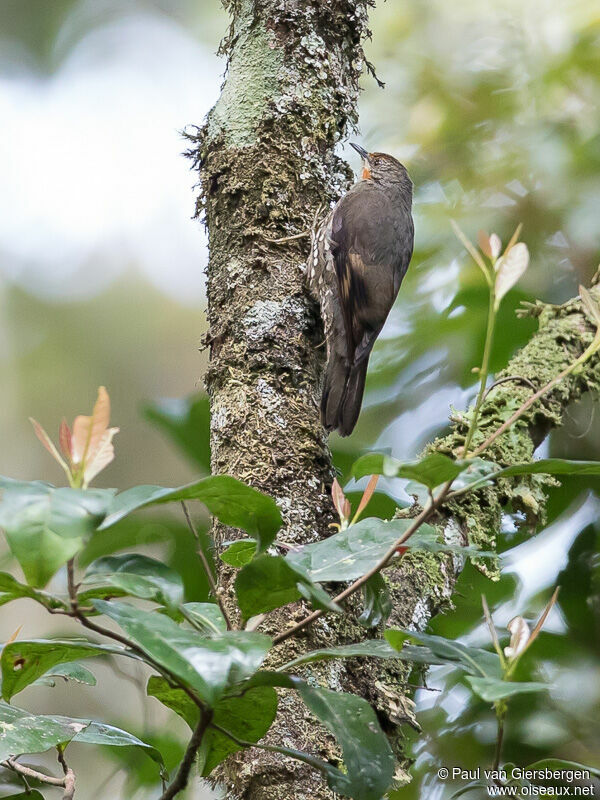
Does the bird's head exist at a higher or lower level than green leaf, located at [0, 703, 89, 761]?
higher

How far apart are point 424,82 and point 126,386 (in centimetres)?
298

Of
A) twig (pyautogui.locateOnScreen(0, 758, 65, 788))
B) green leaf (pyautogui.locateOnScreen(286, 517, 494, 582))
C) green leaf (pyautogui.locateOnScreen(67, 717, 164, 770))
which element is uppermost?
green leaf (pyautogui.locateOnScreen(286, 517, 494, 582))

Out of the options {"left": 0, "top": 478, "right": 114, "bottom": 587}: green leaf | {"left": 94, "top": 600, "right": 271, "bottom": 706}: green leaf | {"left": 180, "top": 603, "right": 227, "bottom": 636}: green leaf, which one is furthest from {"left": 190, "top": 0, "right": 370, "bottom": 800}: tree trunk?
{"left": 0, "top": 478, "right": 114, "bottom": 587}: green leaf

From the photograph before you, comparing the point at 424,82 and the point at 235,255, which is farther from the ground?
the point at 424,82

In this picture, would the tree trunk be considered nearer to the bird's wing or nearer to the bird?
the bird

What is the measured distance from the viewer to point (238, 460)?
182 centimetres

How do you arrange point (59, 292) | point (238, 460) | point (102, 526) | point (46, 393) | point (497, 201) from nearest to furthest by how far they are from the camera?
point (102, 526), point (238, 460), point (497, 201), point (46, 393), point (59, 292)

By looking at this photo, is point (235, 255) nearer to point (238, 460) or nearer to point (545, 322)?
point (238, 460)

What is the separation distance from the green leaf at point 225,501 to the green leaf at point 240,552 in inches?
6.0

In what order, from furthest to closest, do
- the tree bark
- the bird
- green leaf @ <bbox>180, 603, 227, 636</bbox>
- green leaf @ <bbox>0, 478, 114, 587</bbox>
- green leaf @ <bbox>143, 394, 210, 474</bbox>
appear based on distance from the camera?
green leaf @ <bbox>143, 394, 210, 474</bbox> → the bird → the tree bark → green leaf @ <bbox>180, 603, 227, 636</bbox> → green leaf @ <bbox>0, 478, 114, 587</bbox>

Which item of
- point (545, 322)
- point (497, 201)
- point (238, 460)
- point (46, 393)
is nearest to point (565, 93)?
point (497, 201)

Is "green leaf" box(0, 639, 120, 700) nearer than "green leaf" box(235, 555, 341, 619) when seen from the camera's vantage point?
No

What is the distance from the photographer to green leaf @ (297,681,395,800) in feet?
3.44

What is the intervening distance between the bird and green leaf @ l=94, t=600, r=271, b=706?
1.12 metres
